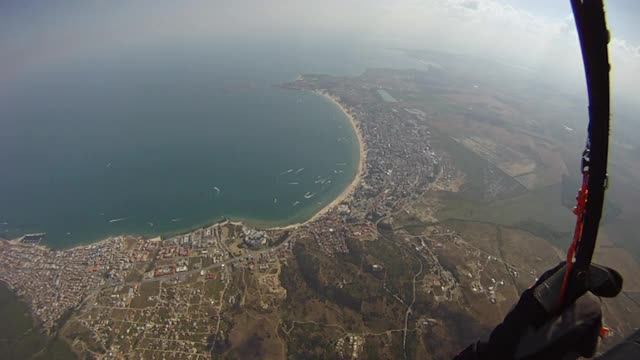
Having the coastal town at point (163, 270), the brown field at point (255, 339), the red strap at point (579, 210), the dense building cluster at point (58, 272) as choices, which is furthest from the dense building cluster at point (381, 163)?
the red strap at point (579, 210)

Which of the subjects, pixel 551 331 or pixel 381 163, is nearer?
pixel 551 331

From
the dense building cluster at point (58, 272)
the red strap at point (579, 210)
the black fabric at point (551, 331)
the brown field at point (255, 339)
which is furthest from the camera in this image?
the dense building cluster at point (58, 272)

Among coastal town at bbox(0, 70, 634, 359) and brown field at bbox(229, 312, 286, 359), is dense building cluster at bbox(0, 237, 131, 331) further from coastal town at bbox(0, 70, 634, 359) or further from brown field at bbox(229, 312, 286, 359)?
brown field at bbox(229, 312, 286, 359)

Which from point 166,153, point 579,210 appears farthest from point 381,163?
point 579,210

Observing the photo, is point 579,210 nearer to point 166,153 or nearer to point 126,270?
point 126,270

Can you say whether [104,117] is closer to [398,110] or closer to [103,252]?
[103,252]

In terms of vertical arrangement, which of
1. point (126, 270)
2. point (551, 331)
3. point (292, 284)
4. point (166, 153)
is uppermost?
point (551, 331)

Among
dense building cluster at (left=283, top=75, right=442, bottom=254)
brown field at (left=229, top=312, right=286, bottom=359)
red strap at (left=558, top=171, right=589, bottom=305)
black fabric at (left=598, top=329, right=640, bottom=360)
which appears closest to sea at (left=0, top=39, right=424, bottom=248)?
dense building cluster at (left=283, top=75, right=442, bottom=254)

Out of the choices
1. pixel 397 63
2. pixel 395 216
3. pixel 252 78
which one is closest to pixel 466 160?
pixel 395 216

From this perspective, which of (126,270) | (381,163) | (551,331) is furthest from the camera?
(381,163)

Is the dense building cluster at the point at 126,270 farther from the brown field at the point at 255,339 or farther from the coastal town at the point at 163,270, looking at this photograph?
the brown field at the point at 255,339
